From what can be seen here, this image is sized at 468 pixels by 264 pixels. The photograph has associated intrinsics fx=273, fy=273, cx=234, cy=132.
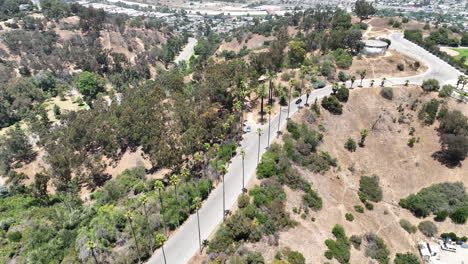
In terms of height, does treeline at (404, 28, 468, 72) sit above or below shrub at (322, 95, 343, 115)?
above

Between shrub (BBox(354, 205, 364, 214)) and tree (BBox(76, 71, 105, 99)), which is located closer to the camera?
shrub (BBox(354, 205, 364, 214))

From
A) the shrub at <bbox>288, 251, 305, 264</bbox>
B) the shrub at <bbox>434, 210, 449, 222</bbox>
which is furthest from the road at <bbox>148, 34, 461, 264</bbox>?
the shrub at <bbox>434, 210, 449, 222</bbox>

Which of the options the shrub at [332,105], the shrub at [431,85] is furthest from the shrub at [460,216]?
the shrub at [431,85]

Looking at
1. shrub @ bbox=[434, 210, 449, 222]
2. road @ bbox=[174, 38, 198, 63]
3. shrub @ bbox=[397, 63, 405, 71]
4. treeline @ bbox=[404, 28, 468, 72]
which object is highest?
treeline @ bbox=[404, 28, 468, 72]

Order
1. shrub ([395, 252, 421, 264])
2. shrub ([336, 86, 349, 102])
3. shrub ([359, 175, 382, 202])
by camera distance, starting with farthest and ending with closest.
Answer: shrub ([336, 86, 349, 102]), shrub ([359, 175, 382, 202]), shrub ([395, 252, 421, 264])

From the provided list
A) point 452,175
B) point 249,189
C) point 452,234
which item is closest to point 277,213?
point 249,189

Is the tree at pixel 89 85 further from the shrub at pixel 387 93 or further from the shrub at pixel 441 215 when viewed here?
the shrub at pixel 441 215

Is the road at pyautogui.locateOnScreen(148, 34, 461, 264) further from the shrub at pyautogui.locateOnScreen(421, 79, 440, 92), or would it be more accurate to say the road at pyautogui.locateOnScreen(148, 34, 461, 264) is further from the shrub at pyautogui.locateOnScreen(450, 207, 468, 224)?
the shrub at pyautogui.locateOnScreen(450, 207, 468, 224)

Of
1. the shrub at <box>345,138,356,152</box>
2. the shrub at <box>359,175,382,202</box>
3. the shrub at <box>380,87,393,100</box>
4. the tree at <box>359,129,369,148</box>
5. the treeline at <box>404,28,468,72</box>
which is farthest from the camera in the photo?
the treeline at <box>404,28,468,72</box>
